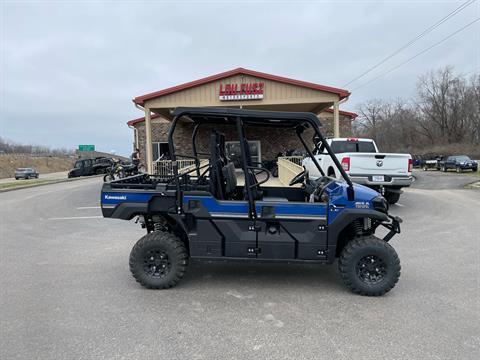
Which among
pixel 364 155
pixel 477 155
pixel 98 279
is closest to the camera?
pixel 98 279

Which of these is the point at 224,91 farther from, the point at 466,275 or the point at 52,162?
the point at 52,162

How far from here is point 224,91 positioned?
13.8m

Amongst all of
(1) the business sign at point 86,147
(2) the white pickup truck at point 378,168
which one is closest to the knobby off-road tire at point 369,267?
(2) the white pickup truck at point 378,168

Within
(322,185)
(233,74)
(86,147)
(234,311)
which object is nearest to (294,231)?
(322,185)

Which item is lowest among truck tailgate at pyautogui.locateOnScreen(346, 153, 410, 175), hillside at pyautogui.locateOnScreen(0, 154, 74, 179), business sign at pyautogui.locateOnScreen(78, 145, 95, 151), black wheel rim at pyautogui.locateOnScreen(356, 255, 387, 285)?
black wheel rim at pyautogui.locateOnScreen(356, 255, 387, 285)

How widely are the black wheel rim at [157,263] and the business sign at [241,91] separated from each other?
10.6 metres

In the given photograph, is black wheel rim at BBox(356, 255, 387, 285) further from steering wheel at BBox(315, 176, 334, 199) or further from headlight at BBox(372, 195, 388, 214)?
steering wheel at BBox(315, 176, 334, 199)

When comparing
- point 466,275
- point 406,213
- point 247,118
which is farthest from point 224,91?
point 466,275

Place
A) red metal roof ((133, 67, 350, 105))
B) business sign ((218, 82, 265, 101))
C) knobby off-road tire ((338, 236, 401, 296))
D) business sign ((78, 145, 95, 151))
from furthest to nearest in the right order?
1. business sign ((78, 145, 95, 151))
2. business sign ((218, 82, 265, 101))
3. red metal roof ((133, 67, 350, 105))
4. knobby off-road tire ((338, 236, 401, 296))

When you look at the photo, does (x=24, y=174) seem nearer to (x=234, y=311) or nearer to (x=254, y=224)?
(x=254, y=224)

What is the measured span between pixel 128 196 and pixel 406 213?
741 centimetres

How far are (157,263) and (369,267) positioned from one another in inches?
95.7

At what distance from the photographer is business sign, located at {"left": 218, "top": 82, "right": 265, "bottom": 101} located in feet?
45.2

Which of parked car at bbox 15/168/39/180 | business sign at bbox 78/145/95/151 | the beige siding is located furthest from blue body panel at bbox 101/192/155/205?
business sign at bbox 78/145/95/151
